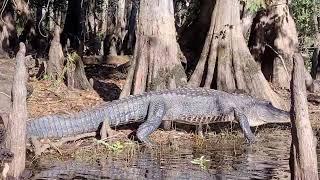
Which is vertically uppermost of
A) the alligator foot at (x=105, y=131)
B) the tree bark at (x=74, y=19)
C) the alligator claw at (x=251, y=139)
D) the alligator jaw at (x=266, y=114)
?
the tree bark at (x=74, y=19)

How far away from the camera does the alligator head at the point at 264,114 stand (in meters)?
10.2

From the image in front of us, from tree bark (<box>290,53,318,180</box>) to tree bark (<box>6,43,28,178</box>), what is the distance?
7.96 feet

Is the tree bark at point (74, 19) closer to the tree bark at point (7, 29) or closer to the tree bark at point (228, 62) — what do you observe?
the tree bark at point (7, 29)

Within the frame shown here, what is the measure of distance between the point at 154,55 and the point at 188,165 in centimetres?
352

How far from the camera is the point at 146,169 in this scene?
23.7 ft

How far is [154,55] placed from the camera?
1070cm

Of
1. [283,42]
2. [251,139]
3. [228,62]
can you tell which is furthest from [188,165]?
[283,42]

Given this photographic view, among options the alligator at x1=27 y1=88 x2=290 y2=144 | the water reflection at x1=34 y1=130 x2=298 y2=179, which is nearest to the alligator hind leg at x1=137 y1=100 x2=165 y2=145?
the alligator at x1=27 y1=88 x2=290 y2=144

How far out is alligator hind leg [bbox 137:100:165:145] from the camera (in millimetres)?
9129

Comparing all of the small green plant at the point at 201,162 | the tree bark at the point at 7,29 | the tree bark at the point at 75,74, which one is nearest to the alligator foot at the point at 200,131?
the small green plant at the point at 201,162

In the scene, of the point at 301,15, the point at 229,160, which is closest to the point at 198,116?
the point at 229,160

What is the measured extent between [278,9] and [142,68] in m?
5.45

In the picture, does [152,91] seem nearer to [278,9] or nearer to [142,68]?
[142,68]

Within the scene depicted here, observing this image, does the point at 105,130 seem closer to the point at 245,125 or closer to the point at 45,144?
the point at 45,144
